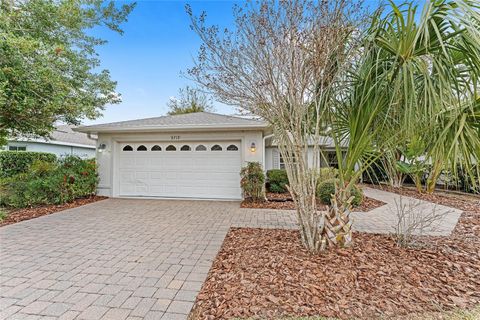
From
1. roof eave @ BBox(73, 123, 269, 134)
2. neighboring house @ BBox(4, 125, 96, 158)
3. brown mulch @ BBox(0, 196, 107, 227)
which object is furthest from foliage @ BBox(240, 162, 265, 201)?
neighboring house @ BBox(4, 125, 96, 158)

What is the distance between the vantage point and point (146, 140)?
932 cm

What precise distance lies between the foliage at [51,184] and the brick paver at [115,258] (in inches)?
51.0

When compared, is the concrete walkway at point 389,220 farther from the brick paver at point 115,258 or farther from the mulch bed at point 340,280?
the mulch bed at point 340,280

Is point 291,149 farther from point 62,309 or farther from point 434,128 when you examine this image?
point 62,309

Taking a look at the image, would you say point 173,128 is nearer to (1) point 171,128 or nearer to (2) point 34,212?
(1) point 171,128

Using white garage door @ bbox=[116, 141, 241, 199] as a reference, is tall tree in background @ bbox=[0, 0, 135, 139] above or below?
above

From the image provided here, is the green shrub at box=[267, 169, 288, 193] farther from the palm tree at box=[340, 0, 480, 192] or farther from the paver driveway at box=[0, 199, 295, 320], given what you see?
the palm tree at box=[340, 0, 480, 192]

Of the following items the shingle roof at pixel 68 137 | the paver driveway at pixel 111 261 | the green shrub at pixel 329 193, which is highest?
the shingle roof at pixel 68 137

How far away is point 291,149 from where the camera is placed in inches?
149

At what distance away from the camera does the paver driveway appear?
2605 mm

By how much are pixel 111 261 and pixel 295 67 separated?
14.1 feet

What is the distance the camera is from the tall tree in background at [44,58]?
19.2 feet

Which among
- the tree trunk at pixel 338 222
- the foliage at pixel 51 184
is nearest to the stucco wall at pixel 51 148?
the foliage at pixel 51 184

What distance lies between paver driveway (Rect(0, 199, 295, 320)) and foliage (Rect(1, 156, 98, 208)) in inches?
55.8
